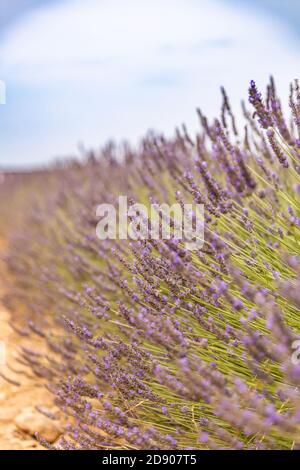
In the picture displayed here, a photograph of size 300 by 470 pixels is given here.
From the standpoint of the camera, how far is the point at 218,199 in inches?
63.7

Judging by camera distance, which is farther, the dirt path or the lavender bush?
the dirt path

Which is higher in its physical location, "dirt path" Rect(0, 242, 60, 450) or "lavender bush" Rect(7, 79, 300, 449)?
"lavender bush" Rect(7, 79, 300, 449)

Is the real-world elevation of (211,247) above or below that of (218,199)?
below

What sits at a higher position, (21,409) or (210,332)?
(210,332)

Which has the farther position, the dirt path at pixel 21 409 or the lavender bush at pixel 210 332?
the dirt path at pixel 21 409

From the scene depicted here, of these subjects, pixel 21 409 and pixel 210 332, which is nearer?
pixel 210 332

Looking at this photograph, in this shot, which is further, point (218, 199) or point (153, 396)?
point (218, 199)

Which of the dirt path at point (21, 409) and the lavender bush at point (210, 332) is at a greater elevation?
the lavender bush at point (210, 332)

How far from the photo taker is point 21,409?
88.7 inches

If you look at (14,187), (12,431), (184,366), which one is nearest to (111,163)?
(12,431)

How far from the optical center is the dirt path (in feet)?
6.63

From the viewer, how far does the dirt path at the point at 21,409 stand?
79.5 inches
